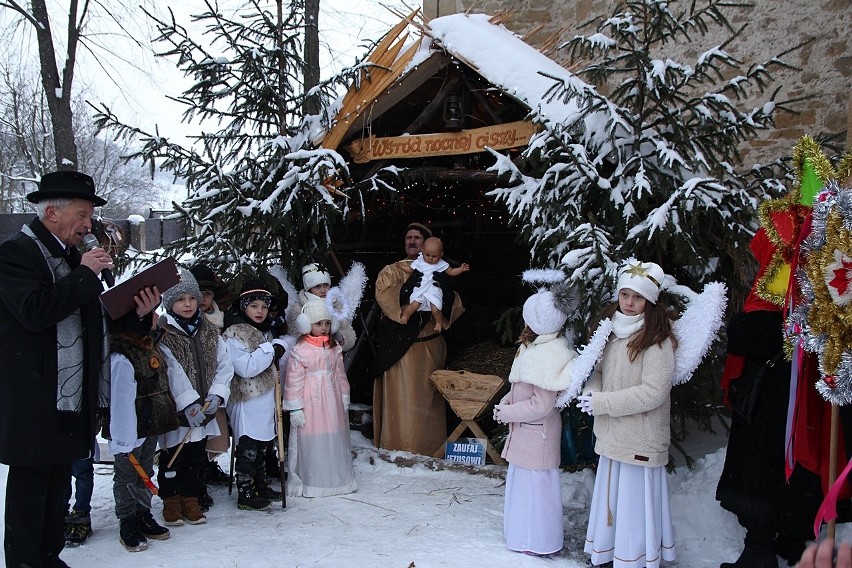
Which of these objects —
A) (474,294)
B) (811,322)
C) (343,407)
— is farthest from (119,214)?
(811,322)

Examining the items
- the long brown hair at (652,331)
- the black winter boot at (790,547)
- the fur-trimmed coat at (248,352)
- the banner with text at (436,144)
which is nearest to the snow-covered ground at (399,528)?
the black winter boot at (790,547)

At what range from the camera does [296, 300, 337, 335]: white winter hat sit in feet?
16.5

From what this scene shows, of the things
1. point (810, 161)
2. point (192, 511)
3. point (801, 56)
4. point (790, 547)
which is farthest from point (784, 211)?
point (801, 56)

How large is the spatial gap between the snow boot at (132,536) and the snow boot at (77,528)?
A: 0.93ft

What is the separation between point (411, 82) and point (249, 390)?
2916 millimetres

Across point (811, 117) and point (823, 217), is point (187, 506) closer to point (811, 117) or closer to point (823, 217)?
point (823, 217)

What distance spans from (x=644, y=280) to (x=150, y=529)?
3.30 meters

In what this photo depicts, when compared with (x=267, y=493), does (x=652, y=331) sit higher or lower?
higher

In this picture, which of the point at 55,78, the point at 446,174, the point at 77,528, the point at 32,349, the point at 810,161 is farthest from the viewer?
the point at 55,78

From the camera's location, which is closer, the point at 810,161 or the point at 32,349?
the point at 810,161

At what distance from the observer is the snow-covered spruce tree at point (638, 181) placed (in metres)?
4.13

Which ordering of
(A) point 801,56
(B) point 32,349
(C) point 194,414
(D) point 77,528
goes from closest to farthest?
(B) point 32,349 → (D) point 77,528 → (C) point 194,414 → (A) point 801,56

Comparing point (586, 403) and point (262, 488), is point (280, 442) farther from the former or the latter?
point (586, 403)

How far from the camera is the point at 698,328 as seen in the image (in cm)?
357
